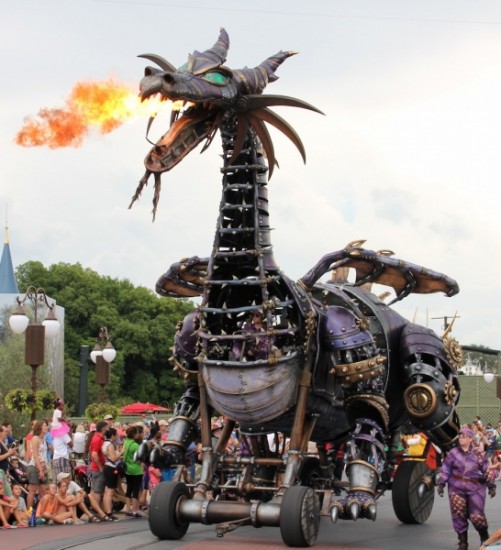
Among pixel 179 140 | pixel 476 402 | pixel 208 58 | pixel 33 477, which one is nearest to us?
pixel 179 140

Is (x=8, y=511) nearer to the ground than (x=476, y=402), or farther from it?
nearer to the ground

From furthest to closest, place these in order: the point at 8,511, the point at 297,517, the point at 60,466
Answer: the point at 60,466, the point at 8,511, the point at 297,517

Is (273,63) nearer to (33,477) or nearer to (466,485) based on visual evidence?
(466,485)

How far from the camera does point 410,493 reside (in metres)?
15.2

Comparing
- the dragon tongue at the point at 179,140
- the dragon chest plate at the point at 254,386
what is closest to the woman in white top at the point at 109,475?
the dragon chest plate at the point at 254,386

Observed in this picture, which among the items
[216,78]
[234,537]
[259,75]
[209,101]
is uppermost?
[259,75]

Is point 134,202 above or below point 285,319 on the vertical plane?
above

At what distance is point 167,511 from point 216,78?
4.83 metres

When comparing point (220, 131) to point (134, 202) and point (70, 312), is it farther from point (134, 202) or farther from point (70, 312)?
point (70, 312)

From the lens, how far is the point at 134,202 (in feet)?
39.7

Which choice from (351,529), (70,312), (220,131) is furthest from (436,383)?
(70,312)

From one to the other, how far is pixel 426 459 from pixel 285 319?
405 centimetres

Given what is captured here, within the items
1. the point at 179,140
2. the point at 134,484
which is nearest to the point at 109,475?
the point at 134,484

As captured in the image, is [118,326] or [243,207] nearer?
[243,207]
